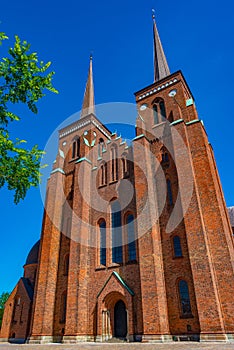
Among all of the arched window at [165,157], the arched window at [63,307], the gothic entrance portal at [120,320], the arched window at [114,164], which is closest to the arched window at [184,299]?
the gothic entrance portal at [120,320]

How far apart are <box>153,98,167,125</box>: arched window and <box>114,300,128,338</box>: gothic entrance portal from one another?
14.1 m

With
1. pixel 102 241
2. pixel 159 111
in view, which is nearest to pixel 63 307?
pixel 102 241

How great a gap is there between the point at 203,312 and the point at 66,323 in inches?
346

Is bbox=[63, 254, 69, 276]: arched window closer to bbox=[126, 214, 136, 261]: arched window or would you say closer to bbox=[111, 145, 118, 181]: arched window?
bbox=[126, 214, 136, 261]: arched window

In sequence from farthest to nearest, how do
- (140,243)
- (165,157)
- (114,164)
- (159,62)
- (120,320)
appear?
(159,62), (114,164), (165,157), (120,320), (140,243)

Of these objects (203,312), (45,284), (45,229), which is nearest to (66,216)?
(45,229)

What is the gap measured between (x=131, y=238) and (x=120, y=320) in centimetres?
499

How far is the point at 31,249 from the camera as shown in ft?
95.4

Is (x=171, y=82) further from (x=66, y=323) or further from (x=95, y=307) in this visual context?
(x=66, y=323)

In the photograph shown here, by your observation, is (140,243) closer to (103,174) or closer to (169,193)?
(169,193)

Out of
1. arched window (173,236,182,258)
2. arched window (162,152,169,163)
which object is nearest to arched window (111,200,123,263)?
arched window (173,236,182,258)

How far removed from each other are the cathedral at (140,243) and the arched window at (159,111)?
0.38 ft

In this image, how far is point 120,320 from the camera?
1678cm

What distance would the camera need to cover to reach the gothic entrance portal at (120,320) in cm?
1634
